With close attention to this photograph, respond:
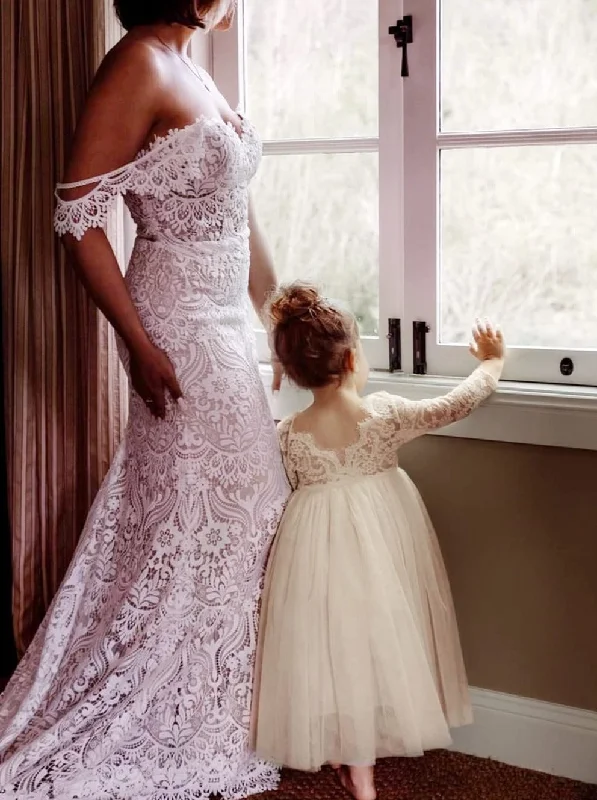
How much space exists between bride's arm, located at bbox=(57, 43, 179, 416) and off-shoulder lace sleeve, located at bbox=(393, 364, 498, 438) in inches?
20.9

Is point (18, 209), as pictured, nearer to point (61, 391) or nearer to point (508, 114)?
point (61, 391)

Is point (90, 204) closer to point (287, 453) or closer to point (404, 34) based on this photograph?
point (287, 453)

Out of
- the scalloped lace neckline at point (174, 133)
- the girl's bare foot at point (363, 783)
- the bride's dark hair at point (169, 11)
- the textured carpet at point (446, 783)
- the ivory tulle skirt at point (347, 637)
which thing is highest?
the bride's dark hair at point (169, 11)

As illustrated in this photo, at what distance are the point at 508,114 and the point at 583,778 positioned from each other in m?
1.40

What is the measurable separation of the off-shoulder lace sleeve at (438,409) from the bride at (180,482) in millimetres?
274

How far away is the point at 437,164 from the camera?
2.25 meters

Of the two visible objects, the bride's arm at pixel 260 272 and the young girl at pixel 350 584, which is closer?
the young girl at pixel 350 584

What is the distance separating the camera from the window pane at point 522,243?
2.14 m

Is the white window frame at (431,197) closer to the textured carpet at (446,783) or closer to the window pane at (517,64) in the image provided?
the window pane at (517,64)

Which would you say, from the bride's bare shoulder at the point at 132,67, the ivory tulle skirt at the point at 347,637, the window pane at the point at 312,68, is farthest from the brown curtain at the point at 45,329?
the ivory tulle skirt at the point at 347,637

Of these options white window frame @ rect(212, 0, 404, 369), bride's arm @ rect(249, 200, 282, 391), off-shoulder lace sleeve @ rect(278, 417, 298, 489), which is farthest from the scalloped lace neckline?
off-shoulder lace sleeve @ rect(278, 417, 298, 489)

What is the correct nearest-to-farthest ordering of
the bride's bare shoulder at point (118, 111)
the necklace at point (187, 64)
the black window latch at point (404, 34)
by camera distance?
the bride's bare shoulder at point (118, 111)
the necklace at point (187, 64)
the black window latch at point (404, 34)

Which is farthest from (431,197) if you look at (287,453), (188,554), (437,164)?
(188,554)

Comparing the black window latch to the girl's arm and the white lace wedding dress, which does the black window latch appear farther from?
the girl's arm
